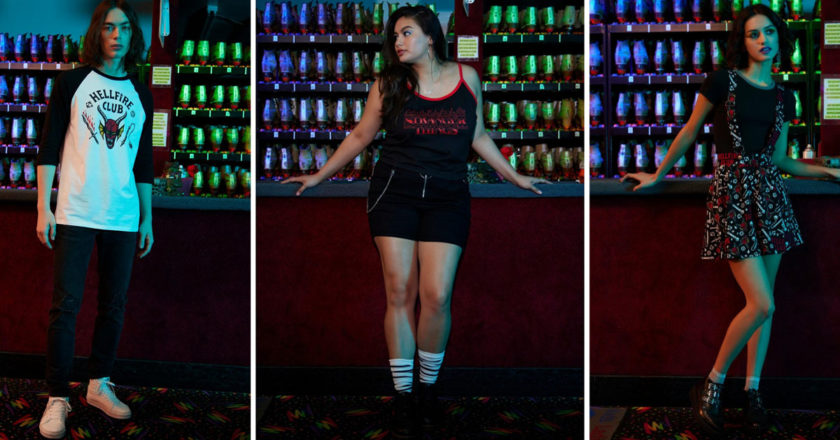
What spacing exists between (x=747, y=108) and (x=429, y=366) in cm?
117

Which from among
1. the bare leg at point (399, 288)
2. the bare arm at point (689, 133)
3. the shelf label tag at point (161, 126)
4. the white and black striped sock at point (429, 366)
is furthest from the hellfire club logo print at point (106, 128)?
the shelf label tag at point (161, 126)

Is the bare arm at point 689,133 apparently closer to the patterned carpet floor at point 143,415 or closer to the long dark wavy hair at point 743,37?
the long dark wavy hair at point 743,37

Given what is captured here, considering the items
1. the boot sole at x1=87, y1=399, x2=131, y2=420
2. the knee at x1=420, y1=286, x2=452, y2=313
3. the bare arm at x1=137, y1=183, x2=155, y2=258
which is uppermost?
the bare arm at x1=137, y1=183, x2=155, y2=258

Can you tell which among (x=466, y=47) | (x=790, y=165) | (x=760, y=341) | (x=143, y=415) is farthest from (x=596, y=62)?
(x=143, y=415)

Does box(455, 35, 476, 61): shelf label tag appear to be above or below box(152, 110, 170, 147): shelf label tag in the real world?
above

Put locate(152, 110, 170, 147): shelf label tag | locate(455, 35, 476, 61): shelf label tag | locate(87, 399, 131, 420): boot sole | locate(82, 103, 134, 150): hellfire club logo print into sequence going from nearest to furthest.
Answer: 1. locate(82, 103, 134, 150): hellfire club logo print
2. locate(87, 399, 131, 420): boot sole
3. locate(455, 35, 476, 61): shelf label tag
4. locate(152, 110, 170, 147): shelf label tag

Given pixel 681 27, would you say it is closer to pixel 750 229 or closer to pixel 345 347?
pixel 750 229

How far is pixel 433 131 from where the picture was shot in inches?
70.9

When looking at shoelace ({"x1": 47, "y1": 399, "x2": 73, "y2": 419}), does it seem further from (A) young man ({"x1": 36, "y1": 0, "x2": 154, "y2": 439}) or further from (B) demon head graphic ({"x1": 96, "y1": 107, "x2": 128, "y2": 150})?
(B) demon head graphic ({"x1": 96, "y1": 107, "x2": 128, "y2": 150})

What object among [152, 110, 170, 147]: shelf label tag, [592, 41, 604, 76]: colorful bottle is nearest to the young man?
[152, 110, 170, 147]: shelf label tag

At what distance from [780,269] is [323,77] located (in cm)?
297

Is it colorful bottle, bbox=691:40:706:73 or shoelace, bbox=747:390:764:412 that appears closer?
shoelace, bbox=747:390:764:412

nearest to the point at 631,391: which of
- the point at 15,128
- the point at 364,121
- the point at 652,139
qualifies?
the point at 364,121

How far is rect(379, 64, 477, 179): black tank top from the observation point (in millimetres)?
1800
